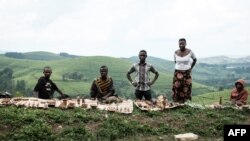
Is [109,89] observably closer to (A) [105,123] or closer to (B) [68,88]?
(A) [105,123]

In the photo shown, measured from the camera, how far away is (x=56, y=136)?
11008 millimetres

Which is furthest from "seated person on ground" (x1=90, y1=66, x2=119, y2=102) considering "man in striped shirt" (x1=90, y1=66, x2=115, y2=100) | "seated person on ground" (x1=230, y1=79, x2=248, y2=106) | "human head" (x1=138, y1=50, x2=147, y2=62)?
"seated person on ground" (x1=230, y1=79, x2=248, y2=106)

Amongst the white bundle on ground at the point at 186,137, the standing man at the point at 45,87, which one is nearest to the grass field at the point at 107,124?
the white bundle on ground at the point at 186,137

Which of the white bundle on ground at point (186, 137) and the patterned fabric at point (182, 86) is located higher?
the patterned fabric at point (182, 86)

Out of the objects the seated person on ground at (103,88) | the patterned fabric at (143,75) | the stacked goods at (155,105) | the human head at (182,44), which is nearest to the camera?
the stacked goods at (155,105)

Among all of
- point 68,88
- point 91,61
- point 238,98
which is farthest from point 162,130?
point 91,61

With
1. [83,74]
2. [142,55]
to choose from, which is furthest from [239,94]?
[83,74]

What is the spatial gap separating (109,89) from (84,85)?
4802 inches

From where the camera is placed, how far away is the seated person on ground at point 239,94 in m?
15.2

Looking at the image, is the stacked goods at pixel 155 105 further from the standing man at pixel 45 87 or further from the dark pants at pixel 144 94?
the standing man at pixel 45 87

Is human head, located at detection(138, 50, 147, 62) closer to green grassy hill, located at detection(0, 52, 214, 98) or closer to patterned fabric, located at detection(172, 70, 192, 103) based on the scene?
patterned fabric, located at detection(172, 70, 192, 103)

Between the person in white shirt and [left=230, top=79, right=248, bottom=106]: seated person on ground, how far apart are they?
172 cm

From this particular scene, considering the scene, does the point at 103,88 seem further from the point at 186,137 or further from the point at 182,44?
the point at 186,137

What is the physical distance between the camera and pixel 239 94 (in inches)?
608
